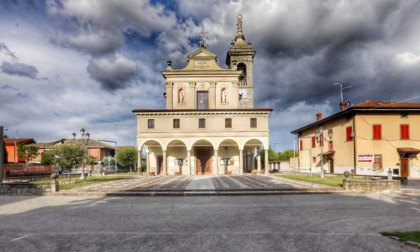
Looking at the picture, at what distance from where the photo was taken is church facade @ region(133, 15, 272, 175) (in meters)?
28.0

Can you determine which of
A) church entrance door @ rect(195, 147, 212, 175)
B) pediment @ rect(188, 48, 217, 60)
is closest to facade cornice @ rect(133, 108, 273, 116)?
church entrance door @ rect(195, 147, 212, 175)

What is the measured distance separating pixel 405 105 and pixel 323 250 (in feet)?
96.8

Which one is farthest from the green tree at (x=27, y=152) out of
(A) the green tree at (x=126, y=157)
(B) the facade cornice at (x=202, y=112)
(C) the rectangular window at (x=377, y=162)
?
(C) the rectangular window at (x=377, y=162)

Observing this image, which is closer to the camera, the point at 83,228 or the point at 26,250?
the point at 26,250

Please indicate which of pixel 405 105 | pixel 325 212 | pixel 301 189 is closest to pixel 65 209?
pixel 325 212

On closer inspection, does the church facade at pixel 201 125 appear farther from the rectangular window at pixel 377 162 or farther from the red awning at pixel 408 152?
the red awning at pixel 408 152

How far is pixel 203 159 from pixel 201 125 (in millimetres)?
4892

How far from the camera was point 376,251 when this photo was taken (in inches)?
186

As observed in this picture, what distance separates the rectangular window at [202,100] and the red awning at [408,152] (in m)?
22.6

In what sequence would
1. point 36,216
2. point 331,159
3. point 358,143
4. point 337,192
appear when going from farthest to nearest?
point 331,159, point 358,143, point 337,192, point 36,216

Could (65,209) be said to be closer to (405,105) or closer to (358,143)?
(358,143)

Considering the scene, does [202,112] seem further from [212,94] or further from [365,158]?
[365,158]

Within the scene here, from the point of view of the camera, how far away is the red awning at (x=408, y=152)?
23.9 m

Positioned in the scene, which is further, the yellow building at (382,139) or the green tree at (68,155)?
the yellow building at (382,139)
